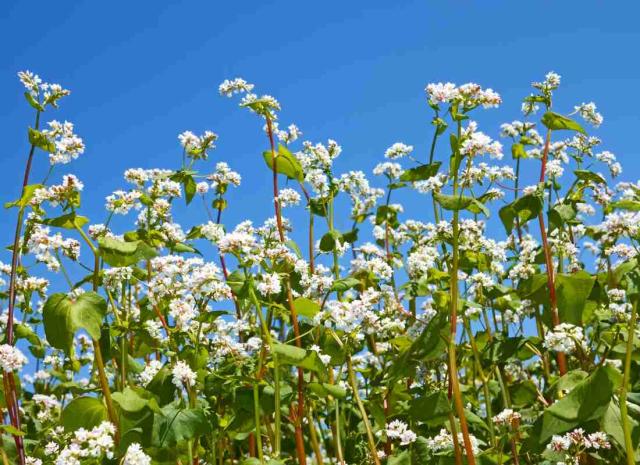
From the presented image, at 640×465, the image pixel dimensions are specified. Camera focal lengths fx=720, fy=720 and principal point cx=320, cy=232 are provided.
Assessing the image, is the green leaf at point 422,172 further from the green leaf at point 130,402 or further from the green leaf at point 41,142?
the green leaf at point 41,142

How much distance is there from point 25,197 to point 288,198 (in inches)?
75.4

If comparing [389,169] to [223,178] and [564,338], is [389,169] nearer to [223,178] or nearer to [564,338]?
[223,178]

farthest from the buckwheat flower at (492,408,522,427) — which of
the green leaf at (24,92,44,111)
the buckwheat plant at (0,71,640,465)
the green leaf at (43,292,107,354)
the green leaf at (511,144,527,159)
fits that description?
the green leaf at (24,92,44,111)

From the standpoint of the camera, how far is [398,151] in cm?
690

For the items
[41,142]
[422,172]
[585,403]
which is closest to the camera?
[585,403]

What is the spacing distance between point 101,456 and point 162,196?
275 centimetres

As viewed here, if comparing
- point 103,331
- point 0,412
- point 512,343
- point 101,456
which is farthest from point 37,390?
point 512,343

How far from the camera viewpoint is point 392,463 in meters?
4.35

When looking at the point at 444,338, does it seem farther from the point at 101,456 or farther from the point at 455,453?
the point at 101,456

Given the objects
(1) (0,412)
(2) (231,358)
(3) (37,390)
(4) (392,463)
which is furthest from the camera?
(3) (37,390)

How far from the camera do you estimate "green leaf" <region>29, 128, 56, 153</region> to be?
193 inches

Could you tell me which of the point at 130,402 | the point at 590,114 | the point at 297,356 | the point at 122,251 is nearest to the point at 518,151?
the point at 590,114

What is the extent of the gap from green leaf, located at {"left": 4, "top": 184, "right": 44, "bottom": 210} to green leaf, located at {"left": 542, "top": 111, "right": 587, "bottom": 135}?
10.9 ft

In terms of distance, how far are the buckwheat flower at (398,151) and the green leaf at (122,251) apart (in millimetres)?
3327
